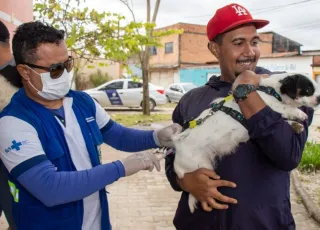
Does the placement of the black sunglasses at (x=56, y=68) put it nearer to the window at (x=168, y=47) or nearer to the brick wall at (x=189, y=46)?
the brick wall at (x=189, y=46)

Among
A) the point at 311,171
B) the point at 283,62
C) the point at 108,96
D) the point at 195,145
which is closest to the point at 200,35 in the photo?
the point at 283,62

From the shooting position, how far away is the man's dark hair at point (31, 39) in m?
1.91

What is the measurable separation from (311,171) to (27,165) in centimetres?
635

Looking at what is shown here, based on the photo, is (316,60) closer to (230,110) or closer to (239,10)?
(239,10)

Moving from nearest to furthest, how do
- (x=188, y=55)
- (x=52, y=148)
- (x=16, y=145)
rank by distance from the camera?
(x=16, y=145) → (x=52, y=148) → (x=188, y=55)

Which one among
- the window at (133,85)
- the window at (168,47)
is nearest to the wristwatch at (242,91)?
the window at (133,85)

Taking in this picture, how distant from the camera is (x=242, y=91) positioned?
1.79 metres

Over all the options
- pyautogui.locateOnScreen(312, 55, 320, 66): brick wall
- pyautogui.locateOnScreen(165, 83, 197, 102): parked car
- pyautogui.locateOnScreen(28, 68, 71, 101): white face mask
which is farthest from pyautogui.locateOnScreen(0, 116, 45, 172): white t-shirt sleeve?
pyautogui.locateOnScreen(312, 55, 320, 66): brick wall

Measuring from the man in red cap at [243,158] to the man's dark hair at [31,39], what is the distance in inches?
37.8

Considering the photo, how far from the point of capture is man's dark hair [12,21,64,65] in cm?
191

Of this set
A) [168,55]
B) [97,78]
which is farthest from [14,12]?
[168,55]

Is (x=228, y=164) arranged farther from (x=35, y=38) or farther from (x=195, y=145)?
(x=35, y=38)

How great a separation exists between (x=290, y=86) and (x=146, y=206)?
371 centimetres

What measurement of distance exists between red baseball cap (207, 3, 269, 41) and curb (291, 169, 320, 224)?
3429 mm
